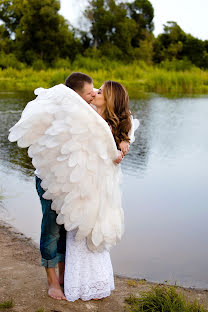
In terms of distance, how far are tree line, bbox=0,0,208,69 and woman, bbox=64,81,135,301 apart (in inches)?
1091

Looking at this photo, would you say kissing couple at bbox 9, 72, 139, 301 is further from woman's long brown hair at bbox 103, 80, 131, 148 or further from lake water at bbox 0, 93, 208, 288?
lake water at bbox 0, 93, 208, 288

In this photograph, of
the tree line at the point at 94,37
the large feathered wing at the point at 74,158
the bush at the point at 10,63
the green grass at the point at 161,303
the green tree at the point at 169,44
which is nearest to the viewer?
the large feathered wing at the point at 74,158

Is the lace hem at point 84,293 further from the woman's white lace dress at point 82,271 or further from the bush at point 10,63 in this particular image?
the bush at point 10,63

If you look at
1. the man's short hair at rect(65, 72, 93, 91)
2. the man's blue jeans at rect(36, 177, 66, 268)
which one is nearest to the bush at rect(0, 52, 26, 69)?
the man's short hair at rect(65, 72, 93, 91)

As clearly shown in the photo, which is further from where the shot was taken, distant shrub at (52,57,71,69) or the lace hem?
distant shrub at (52,57,71,69)

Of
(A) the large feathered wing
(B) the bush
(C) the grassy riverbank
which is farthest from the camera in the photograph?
(B) the bush

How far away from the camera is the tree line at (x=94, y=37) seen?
31.9 m

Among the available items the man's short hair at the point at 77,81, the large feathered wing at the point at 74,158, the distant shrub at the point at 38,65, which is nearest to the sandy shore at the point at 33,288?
the large feathered wing at the point at 74,158

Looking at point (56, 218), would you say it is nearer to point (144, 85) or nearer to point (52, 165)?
point (52, 165)

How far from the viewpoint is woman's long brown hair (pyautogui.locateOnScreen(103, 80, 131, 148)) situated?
308 centimetres

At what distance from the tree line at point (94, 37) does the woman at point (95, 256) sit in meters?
27.7

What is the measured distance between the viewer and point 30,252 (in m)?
4.25

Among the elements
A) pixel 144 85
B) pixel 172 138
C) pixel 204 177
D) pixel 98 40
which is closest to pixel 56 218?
pixel 204 177

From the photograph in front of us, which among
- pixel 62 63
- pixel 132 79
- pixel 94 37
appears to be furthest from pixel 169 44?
pixel 132 79
